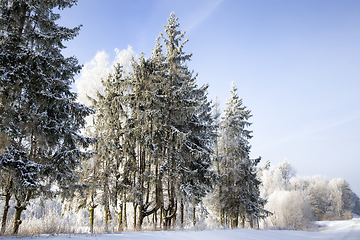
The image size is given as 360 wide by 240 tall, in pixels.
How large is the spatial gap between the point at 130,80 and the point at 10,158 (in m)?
8.28

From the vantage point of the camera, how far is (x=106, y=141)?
38.0 ft

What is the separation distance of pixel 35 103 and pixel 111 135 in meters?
5.92

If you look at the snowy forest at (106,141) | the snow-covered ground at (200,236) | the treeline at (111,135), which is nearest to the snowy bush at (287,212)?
the snowy forest at (106,141)

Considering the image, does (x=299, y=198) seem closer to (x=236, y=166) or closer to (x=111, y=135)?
(x=236, y=166)

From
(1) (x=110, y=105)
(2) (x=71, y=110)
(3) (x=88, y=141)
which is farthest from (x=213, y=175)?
(2) (x=71, y=110)

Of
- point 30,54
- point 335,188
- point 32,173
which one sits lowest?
point 335,188

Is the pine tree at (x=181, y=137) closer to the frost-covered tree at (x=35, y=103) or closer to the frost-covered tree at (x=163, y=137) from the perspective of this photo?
the frost-covered tree at (x=163, y=137)

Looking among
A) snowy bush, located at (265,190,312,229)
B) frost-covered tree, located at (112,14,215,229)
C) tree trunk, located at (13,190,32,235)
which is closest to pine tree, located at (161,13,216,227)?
frost-covered tree, located at (112,14,215,229)

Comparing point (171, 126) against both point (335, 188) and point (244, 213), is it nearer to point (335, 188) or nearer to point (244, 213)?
point (244, 213)

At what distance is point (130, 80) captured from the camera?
13180mm

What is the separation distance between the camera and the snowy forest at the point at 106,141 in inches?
248

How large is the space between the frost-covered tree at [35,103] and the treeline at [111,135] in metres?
0.03

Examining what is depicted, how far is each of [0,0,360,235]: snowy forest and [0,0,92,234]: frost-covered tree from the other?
0.10ft

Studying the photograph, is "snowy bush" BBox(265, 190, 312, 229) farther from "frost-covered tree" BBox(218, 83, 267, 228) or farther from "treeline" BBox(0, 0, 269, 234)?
"frost-covered tree" BBox(218, 83, 267, 228)
